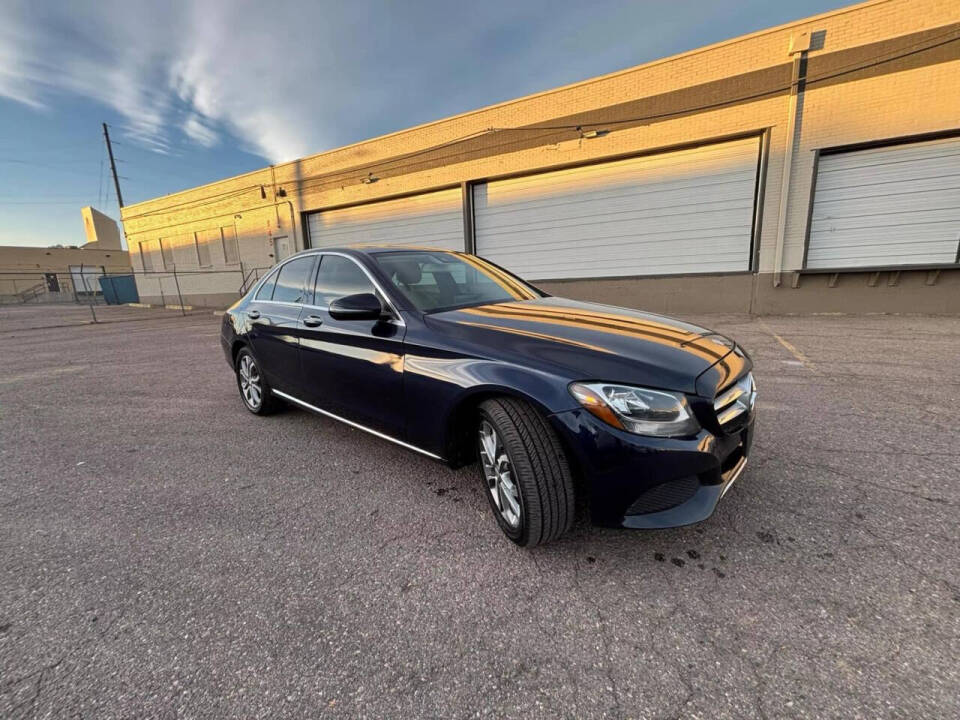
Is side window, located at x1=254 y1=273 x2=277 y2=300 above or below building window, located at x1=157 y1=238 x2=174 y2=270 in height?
below

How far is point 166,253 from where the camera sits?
23297mm

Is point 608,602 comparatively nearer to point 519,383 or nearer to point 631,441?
point 631,441

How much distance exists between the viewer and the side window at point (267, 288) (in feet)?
13.3

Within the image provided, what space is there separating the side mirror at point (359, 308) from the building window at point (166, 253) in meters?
26.1

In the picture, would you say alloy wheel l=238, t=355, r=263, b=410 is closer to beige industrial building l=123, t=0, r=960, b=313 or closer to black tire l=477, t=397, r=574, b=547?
black tire l=477, t=397, r=574, b=547

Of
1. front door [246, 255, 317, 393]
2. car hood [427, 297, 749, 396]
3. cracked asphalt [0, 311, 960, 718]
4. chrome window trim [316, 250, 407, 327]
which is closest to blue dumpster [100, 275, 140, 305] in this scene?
front door [246, 255, 317, 393]

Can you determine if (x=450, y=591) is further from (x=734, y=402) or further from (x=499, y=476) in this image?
(x=734, y=402)

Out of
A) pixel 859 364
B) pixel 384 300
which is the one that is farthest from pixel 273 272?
pixel 859 364

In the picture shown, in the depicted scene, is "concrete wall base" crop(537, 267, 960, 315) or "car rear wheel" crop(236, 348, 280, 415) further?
"concrete wall base" crop(537, 267, 960, 315)

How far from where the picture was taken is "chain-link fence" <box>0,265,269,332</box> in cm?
1715

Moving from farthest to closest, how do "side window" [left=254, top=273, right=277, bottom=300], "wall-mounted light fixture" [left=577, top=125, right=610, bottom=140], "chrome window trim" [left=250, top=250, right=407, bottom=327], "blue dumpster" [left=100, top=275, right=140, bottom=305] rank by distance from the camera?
1. "blue dumpster" [left=100, top=275, right=140, bottom=305]
2. "wall-mounted light fixture" [left=577, top=125, right=610, bottom=140]
3. "side window" [left=254, top=273, right=277, bottom=300]
4. "chrome window trim" [left=250, top=250, right=407, bottom=327]

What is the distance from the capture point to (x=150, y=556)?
7.29 ft

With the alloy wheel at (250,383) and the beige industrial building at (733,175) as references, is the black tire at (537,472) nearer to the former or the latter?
the alloy wheel at (250,383)

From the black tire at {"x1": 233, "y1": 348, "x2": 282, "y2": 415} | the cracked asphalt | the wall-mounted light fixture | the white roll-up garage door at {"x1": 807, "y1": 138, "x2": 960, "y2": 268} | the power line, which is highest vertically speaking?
the power line
